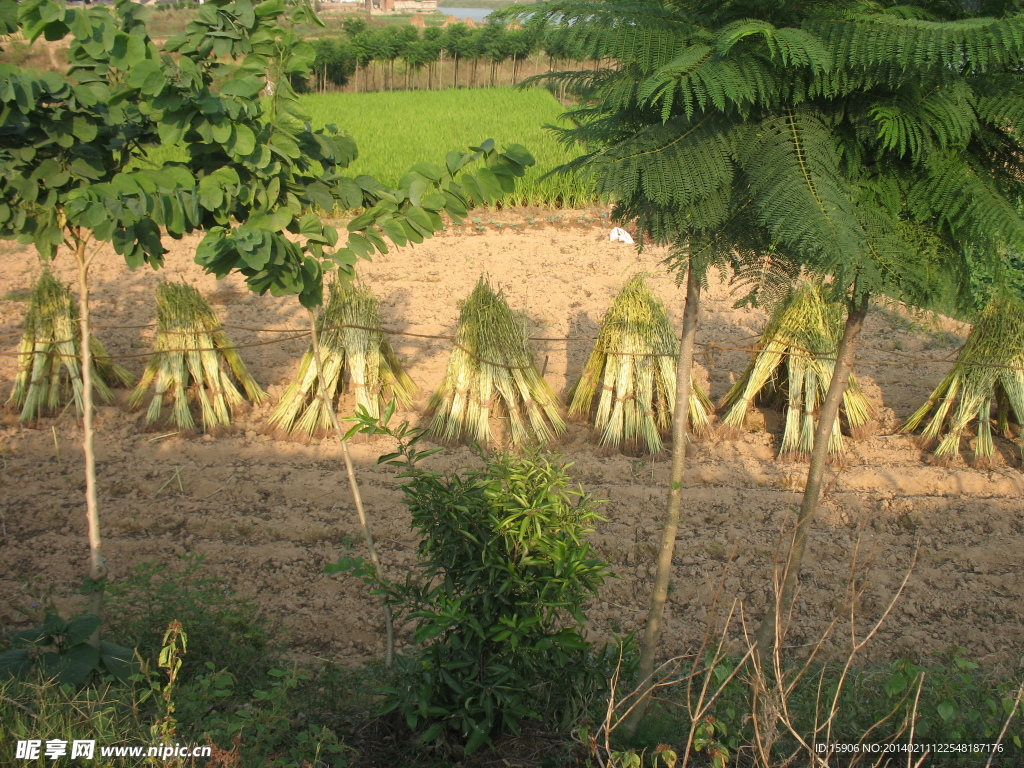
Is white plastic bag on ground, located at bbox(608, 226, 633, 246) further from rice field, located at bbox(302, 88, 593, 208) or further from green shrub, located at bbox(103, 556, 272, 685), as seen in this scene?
green shrub, located at bbox(103, 556, 272, 685)

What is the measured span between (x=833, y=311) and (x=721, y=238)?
2814 millimetres

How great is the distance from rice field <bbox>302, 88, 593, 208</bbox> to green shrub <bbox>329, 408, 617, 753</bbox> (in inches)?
243

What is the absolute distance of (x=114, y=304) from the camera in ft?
22.1

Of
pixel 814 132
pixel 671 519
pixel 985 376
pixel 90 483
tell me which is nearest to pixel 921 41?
pixel 814 132

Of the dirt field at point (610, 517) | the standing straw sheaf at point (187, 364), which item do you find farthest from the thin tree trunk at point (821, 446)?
the standing straw sheaf at point (187, 364)

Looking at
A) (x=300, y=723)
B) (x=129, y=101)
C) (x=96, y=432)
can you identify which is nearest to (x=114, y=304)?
(x=96, y=432)

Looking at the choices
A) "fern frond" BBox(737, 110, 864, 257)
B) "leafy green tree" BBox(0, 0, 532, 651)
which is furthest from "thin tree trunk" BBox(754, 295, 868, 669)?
"leafy green tree" BBox(0, 0, 532, 651)

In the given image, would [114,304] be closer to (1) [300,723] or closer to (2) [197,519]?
(2) [197,519]

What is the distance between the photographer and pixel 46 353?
194 inches

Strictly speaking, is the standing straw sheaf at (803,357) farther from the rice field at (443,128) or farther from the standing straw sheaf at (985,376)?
the rice field at (443,128)

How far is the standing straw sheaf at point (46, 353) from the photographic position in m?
4.94

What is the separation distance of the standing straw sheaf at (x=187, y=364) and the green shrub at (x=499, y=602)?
2.97 metres

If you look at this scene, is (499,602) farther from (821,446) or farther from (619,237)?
(619,237)

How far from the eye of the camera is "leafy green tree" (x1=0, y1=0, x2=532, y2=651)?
2.25 meters
